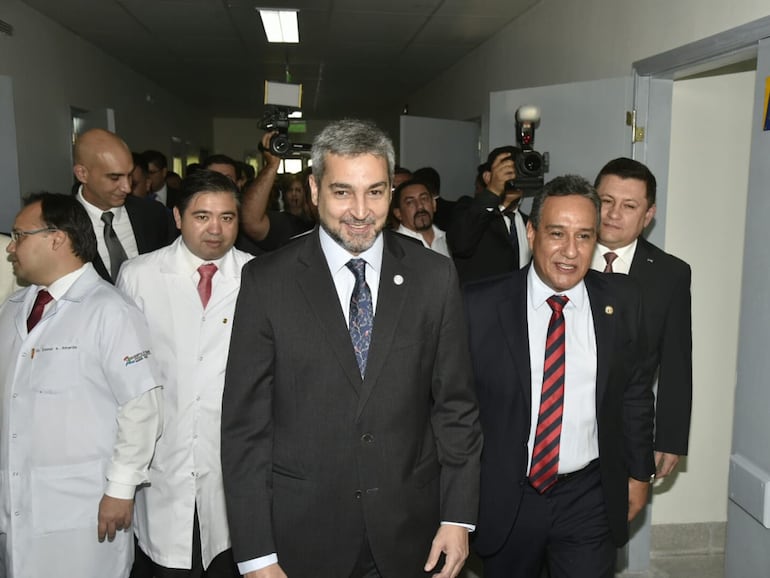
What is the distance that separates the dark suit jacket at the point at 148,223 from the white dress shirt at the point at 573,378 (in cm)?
190

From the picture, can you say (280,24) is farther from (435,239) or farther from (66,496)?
(66,496)

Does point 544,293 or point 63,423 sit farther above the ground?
point 544,293

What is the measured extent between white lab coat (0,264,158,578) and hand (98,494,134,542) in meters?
0.05

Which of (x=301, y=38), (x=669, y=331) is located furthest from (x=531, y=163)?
(x=301, y=38)

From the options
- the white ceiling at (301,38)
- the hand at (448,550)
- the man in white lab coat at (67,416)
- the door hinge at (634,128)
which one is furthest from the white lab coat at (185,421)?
the white ceiling at (301,38)

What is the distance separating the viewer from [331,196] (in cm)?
160

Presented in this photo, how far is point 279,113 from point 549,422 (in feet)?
6.50

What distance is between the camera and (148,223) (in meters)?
3.23

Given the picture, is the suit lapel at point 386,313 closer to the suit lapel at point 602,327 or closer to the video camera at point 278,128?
the suit lapel at point 602,327

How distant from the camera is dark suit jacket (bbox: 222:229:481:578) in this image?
1.59 meters

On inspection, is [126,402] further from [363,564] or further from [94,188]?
[94,188]

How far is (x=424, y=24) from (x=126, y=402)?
487 cm

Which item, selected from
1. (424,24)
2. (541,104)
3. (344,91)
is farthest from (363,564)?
(344,91)

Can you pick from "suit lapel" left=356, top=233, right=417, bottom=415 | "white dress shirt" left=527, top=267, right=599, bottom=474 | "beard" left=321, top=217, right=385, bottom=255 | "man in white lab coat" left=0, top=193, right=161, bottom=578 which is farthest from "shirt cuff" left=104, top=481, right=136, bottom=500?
"white dress shirt" left=527, top=267, right=599, bottom=474
